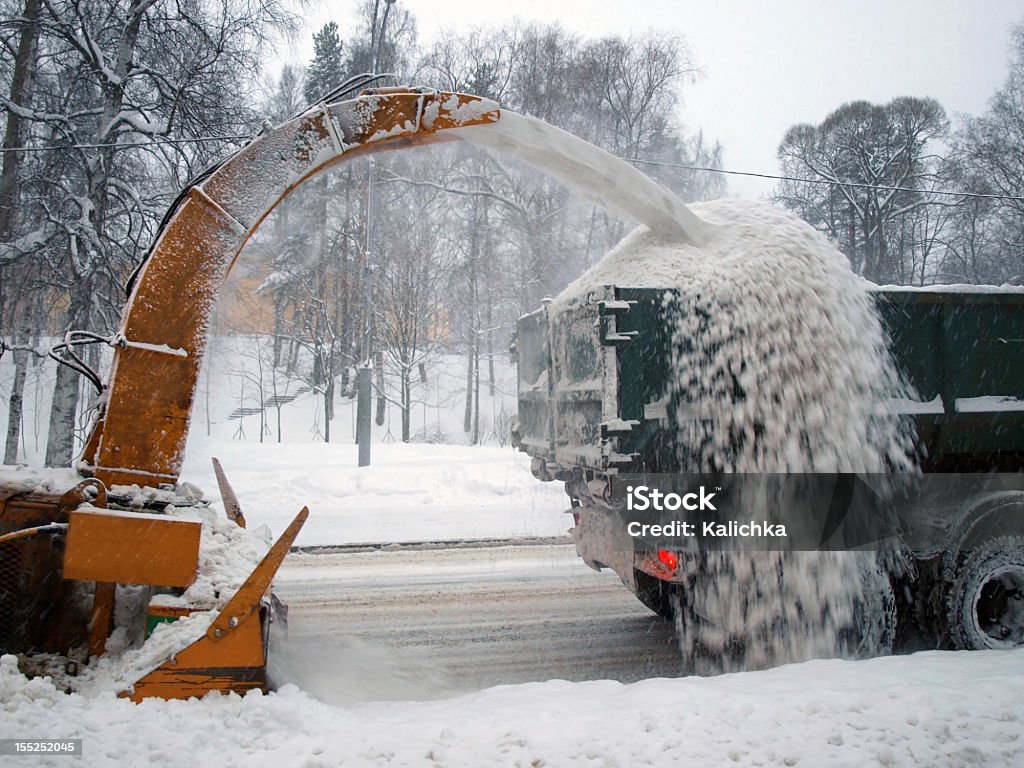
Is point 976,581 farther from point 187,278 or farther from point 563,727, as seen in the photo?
point 187,278

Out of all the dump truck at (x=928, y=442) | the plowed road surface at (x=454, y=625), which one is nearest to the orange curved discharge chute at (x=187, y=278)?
the plowed road surface at (x=454, y=625)

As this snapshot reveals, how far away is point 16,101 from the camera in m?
10.6

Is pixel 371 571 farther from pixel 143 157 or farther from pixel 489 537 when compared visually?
pixel 143 157

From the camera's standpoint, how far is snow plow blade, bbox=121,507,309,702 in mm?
2975

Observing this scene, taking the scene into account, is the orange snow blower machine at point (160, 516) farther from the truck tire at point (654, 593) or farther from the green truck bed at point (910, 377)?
the truck tire at point (654, 593)

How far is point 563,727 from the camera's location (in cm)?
300

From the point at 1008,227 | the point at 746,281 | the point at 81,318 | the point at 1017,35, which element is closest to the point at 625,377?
the point at 746,281

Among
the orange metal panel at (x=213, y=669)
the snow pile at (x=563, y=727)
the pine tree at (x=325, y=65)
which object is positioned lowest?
the snow pile at (x=563, y=727)

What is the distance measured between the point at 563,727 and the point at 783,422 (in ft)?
7.00

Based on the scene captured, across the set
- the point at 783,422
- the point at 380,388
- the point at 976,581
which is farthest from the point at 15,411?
the point at 976,581

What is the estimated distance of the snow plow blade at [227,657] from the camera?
2.97 metres

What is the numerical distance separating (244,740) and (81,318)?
30.3 ft

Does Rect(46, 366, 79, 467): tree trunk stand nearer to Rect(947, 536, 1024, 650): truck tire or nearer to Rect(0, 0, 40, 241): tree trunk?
Rect(0, 0, 40, 241): tree trunk

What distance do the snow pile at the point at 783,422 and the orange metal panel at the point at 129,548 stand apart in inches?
104
